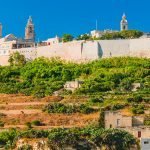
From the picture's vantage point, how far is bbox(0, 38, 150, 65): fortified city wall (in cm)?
5954

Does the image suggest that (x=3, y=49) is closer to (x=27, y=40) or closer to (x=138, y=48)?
(x=27, y=40)

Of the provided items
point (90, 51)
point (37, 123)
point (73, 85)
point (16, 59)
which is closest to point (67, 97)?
point (73, 85)

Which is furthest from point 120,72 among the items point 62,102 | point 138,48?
point 62,102

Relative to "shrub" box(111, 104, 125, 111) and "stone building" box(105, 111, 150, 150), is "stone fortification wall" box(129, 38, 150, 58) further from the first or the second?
"stone building" box(105, 111, 150, 150)

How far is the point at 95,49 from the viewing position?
61.3 m

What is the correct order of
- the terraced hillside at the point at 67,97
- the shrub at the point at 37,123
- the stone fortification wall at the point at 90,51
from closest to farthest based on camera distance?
the terraced hillside at the point at 67,97
the shrub at the point at 37,123
the stone fortification wall at the point at 90,51

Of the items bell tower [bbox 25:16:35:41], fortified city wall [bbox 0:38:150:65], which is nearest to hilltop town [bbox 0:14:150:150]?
fortified city wall [bbox 0:38:150:65]

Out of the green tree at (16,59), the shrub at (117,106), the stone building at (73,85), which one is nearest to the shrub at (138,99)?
the shrub at (117,106)

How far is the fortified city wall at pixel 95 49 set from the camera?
5954 cm

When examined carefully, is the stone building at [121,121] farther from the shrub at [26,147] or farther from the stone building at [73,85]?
the stone building at [73,85]

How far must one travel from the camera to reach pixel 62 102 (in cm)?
4812

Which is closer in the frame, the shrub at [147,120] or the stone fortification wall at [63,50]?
the shrub at [147,120]

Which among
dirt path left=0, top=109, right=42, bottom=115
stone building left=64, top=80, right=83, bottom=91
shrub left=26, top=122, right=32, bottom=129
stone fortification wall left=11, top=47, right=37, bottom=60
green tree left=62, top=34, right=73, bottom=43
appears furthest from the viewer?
green tree left=62, top=34, right=73, bottom=43

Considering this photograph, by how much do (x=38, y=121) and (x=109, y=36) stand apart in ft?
83.5
